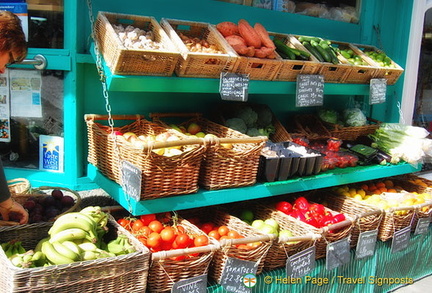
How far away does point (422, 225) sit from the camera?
4211 millimetres

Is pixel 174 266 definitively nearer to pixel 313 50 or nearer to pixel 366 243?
pixel 366 243

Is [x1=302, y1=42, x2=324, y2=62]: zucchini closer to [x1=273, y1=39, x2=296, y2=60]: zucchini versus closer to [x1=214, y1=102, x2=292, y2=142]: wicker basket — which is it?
[x1=273, y1=39, x2=296, y2=60]: zucchini

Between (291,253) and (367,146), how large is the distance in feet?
5.46

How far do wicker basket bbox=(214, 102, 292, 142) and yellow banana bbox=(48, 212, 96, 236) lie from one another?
156cm

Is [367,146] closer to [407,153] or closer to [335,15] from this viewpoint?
[407,153]

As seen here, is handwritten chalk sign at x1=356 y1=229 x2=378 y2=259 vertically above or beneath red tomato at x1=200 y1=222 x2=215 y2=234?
beneath

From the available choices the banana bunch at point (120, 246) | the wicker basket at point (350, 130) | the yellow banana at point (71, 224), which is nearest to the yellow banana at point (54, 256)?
the yellow banana at point (71, 224)

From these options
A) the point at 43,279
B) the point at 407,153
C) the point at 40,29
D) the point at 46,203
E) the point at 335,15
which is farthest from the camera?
the point at 335,15

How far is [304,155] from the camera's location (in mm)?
3547

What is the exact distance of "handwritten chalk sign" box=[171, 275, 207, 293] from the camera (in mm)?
2637

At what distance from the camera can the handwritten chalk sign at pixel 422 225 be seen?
4168mm

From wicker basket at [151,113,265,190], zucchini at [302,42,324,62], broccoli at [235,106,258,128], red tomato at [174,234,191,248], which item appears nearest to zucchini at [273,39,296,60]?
zucchini at [302,42,324,62]

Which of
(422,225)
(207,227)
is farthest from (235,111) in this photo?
(422,225)

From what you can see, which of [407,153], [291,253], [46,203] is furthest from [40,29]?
[407,153]
